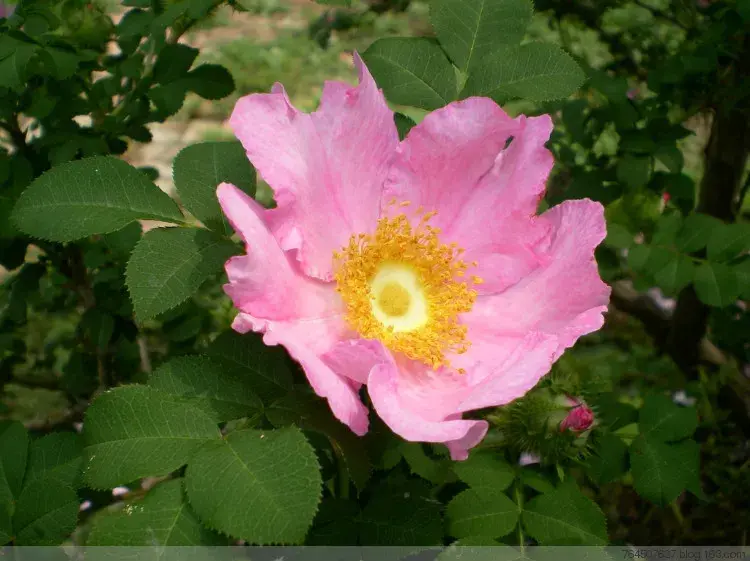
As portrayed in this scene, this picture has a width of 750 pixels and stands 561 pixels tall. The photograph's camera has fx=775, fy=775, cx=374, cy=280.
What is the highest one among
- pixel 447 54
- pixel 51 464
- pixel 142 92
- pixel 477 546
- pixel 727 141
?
pixel 447 54

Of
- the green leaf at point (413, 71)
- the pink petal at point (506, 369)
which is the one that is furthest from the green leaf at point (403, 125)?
the pink petal at point (506, 369)

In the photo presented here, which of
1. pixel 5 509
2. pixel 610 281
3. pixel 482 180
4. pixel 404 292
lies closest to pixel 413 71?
pixel 482 180

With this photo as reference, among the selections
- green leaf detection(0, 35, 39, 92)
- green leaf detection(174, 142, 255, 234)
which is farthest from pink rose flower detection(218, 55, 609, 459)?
green leaf detection(0, 35, 39, 92)

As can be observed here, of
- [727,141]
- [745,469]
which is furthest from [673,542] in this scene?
[727,141]

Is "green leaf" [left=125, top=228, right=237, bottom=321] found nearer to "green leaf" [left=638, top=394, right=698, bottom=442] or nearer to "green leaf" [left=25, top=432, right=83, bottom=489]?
"green leaf" [left=25, top=432, right=83, bottom=489]

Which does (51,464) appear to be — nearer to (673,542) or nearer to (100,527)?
(100,527)

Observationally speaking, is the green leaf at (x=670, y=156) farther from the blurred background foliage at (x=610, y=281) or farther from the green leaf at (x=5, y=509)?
the green leaf at (x=5, y=509)

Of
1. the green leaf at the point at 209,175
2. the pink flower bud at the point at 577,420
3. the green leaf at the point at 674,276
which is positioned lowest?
the green leaf at the point at 674,276
